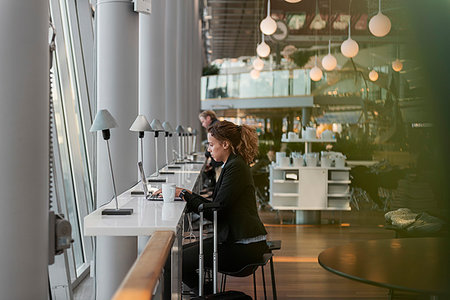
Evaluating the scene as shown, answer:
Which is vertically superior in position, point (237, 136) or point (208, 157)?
point (237, 136)

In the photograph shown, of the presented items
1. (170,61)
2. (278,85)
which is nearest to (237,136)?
(170,61)

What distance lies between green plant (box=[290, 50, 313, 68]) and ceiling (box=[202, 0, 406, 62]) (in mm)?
287

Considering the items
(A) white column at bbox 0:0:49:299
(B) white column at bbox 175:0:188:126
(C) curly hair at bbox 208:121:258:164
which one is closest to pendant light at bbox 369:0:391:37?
(C) curly hair at bbox 208:121:258:164

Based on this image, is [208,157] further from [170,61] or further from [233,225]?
[233,225]

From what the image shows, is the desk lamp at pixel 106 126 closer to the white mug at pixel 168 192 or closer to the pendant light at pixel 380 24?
the white mug at pixel 168 192

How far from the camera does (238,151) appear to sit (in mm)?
3619

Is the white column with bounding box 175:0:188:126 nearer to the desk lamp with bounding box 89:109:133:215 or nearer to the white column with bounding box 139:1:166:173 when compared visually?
the white column with bounding box 139:1:166:173

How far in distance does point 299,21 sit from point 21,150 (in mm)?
12933

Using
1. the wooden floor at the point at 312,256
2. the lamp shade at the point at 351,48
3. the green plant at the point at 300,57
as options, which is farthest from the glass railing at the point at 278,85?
the wooden floor at the point at 312,256

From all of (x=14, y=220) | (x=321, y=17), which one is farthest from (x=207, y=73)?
(x=14, y=220)

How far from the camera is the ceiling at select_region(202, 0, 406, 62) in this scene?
286 inches

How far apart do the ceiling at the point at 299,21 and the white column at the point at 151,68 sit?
247 centimetres

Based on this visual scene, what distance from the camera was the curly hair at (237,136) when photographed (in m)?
3.60

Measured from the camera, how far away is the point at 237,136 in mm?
3648
